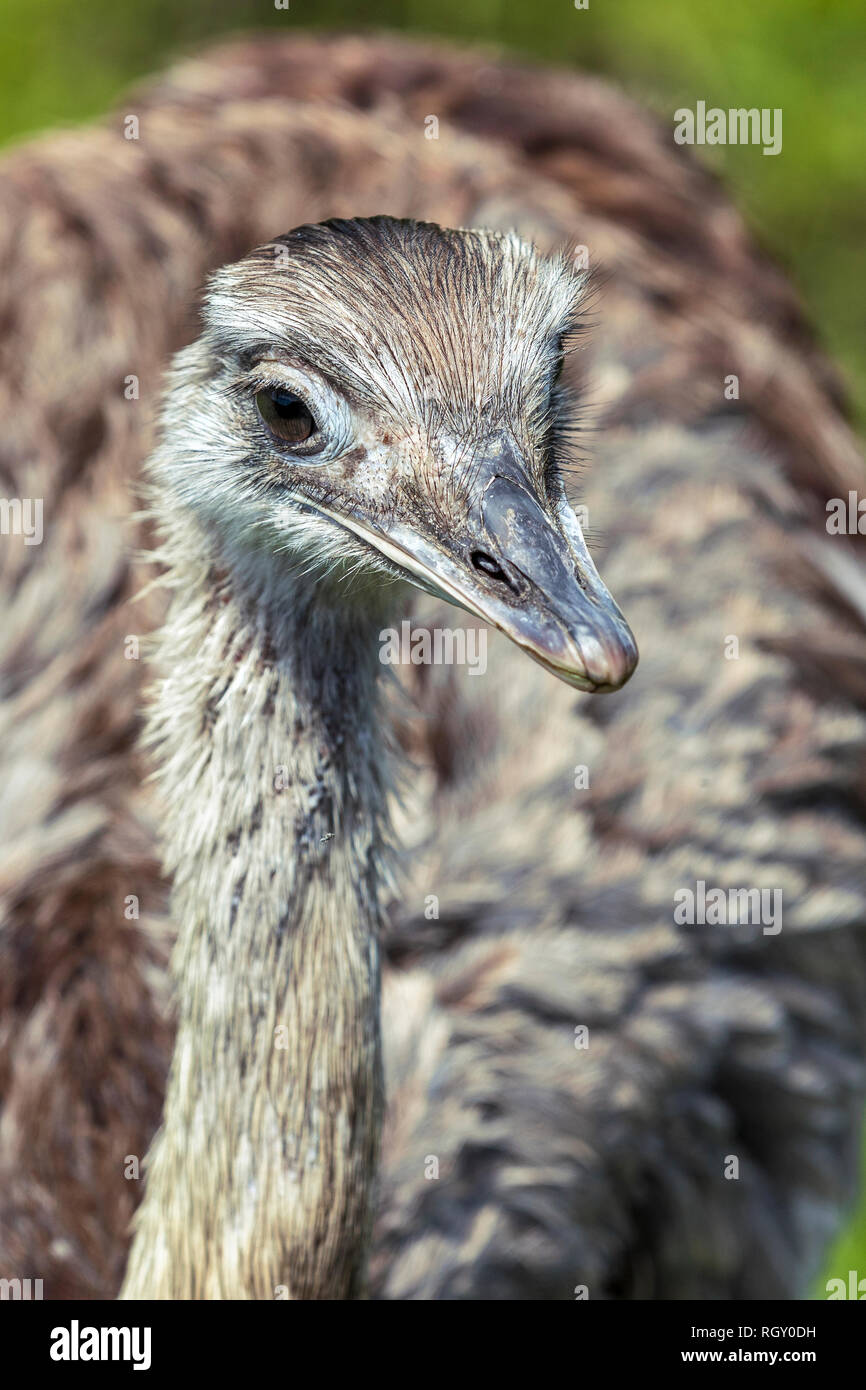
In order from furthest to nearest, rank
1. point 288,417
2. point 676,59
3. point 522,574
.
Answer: point 676,59
point 288,417
point 522,574

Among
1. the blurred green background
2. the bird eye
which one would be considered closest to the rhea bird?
the bird eye

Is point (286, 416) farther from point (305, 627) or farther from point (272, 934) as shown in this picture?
point (272, 934)

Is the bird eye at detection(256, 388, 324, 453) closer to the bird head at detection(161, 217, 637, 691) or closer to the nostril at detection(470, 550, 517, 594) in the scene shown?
the bird head at detection(161, 217, 637, 691)

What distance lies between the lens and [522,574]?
1706mm

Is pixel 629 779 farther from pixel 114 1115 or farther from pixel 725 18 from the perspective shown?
pixel 725 18

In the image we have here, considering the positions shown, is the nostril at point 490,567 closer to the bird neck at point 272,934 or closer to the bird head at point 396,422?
the bird head at point 396,422

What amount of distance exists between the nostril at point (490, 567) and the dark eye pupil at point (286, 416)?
0.70 feet

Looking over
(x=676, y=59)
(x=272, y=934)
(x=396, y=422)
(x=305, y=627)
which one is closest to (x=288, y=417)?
(x=396, y=422)

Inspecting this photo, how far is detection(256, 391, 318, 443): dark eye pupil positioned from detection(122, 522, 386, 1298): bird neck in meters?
0.15

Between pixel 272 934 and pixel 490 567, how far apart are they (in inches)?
17.8

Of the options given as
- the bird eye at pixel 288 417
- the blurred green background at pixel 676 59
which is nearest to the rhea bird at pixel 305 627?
the bird eye at pixel 288 417

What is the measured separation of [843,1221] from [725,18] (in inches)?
140

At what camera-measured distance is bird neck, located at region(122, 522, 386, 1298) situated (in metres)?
1.90

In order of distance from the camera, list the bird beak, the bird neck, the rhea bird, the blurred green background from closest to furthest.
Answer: the bird beak
the rhea bird
the bird neck
the blurred green background
